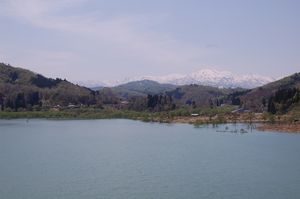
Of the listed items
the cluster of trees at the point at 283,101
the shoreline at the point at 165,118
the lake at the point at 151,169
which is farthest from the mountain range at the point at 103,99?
the lake at the point at 151,169

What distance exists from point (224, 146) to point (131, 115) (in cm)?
7549

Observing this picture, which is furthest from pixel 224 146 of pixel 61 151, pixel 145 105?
pixel 145 105

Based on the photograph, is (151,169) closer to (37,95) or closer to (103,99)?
(37,95)

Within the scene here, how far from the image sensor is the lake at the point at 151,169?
31031 mm

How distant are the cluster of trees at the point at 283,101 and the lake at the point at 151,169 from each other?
3653 centimetres

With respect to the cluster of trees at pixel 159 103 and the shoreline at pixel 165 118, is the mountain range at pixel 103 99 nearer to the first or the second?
the cluster of trees at pixel 159 103

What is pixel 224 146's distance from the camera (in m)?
57.4

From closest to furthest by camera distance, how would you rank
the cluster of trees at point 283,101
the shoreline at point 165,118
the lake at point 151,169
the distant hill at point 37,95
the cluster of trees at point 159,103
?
the lake at point 151,169, the shoreline at point 165,118, the cluster of trees at point 283,101, the cluster of trees at point 159,103, the distant hill at point 37,95

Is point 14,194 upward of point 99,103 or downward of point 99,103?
downward

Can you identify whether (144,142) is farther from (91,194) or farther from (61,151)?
(91,194)

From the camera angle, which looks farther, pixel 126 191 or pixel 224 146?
pixel 224 146

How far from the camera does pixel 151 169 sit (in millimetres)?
39344

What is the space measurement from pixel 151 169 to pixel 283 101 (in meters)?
69.5

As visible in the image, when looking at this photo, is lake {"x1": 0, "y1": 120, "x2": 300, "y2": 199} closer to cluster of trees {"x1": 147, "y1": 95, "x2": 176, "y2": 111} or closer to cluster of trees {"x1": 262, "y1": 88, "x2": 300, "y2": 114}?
cluster of trees {"x1": 262, "y1": 88, "x2": 300, "y2": 114}
